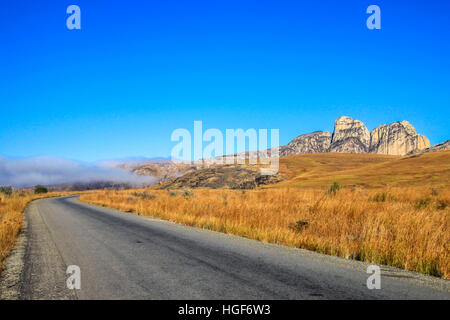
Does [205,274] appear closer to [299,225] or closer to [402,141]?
[299,225]

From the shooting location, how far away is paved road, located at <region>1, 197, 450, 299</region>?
3805mm

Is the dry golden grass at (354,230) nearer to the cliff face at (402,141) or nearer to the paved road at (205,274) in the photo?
the paved road at (205,274)

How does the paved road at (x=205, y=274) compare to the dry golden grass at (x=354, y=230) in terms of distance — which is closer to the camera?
the paved road at (x=205, y=274)

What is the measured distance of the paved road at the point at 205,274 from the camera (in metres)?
3.81

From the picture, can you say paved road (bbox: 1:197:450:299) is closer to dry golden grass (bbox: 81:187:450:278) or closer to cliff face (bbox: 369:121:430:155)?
dry golden grass (bbox: 81:187:450:278)

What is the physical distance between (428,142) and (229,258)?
230711mm

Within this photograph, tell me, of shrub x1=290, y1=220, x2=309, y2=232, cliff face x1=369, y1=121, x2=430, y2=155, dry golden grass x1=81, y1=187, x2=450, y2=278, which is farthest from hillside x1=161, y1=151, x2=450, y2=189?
cliff face x1=369, y1=121, x2=430, y2=155

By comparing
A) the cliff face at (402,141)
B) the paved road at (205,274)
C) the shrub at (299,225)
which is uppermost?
the cliff face at (402,141)

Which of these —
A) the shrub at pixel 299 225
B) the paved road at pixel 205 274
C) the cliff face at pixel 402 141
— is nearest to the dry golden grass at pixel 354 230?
the shrub at pixel 299 225

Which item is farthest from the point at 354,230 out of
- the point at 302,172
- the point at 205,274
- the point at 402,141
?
the point at 402,141

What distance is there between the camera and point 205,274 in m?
4.60

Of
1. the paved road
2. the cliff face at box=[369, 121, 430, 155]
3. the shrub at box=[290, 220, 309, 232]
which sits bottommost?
the shrub at box=[290, 220, 309, 232]
